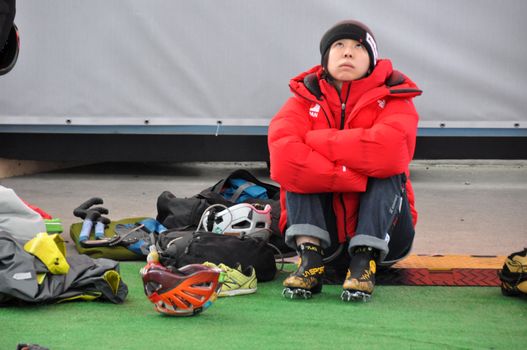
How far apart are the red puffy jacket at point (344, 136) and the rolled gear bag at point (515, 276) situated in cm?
45

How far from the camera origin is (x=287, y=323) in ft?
9.66

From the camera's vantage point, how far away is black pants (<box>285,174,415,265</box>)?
330cm

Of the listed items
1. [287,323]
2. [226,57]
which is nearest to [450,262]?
[287,323]

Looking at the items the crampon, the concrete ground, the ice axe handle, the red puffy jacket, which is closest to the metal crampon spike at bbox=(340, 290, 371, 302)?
the crampon

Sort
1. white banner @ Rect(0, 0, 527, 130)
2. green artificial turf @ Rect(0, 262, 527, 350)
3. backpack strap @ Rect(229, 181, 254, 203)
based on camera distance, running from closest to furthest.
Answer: green artificial turf @ Rect(0, 262, 527, 350)
backpack strap @ Rect(229, 181, 254, 203)
white banner @ Rect(0, 0, 527, 130)

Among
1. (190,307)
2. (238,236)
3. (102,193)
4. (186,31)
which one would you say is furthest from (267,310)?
(186,31)

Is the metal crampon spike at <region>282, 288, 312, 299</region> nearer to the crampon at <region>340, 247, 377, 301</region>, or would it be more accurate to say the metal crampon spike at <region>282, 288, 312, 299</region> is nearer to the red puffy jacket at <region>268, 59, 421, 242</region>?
the crampon at <region>340, 247, 377, 301</region>

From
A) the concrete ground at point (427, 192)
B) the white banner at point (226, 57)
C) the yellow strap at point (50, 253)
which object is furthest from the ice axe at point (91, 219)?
the white banner at point (226, 57)

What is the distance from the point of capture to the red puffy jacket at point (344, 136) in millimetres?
3268

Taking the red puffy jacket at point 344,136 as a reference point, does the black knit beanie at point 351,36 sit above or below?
above

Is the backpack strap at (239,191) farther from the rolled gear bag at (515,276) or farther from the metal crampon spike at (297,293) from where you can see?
the rolled gear bag at (515,276)

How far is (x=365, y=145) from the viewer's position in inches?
128

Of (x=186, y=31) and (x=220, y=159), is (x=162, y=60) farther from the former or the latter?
(x=220, y=159)

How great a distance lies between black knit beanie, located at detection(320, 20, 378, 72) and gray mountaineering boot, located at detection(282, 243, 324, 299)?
69cm
